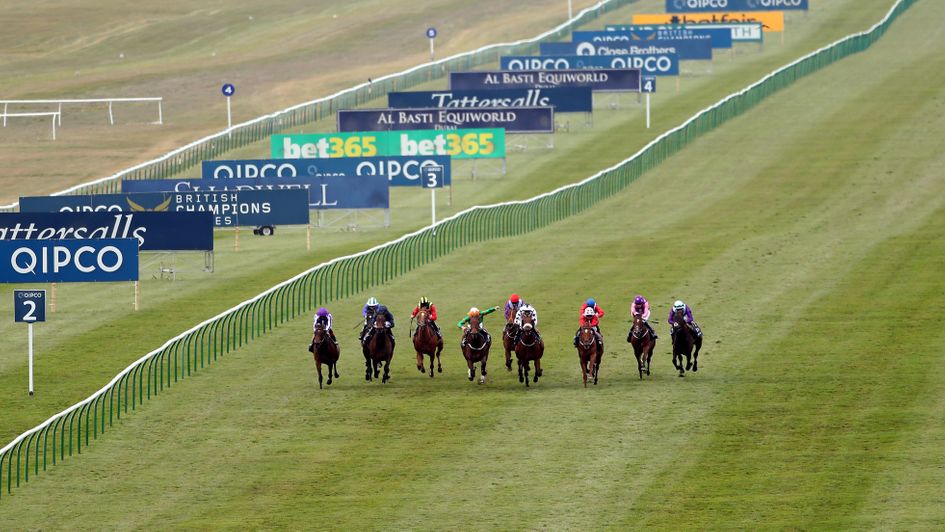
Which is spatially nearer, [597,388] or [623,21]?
[597,388]

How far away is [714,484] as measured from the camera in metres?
25.1

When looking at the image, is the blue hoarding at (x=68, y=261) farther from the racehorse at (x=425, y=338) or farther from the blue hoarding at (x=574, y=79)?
the blue hoarding at (x=574, y=79)

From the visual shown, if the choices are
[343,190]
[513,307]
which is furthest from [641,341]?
[343,190]

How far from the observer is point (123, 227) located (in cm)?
4491

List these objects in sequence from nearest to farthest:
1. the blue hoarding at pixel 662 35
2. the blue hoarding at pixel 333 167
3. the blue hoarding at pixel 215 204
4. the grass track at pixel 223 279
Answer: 1. the grass track at pixel 223 279
2. the blue hoarding at pixel 215 204
3. the blue hoarding at pixel 333 167
4. the blue hoarding at pixel 662 35

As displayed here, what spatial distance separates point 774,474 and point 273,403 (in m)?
8.82

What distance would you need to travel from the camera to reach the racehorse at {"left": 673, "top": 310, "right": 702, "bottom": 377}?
31266 mm

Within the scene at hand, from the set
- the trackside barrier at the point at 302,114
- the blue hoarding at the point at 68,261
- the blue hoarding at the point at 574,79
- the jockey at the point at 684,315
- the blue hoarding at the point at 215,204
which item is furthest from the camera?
the blue hoarding at the point at 574,79

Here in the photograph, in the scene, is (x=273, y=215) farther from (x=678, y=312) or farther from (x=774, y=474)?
(x=774, y=474)

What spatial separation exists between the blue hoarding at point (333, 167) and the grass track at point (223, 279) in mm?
1087

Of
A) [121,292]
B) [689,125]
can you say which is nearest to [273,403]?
[121,292]

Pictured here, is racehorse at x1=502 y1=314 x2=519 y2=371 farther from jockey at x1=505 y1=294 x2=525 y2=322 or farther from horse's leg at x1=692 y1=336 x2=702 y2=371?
horse's leg at x1=692 y1=336 x2=702 y2=371

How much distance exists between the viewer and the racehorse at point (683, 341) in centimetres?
3127

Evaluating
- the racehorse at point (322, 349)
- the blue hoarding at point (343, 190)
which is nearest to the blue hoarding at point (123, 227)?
the blue hoarding at point (343, 190)
